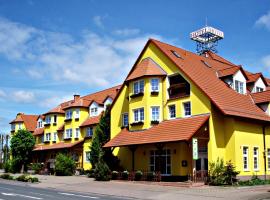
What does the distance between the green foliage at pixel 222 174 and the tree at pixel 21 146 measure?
3273 centimetres

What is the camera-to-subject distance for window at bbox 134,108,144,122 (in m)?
34.7

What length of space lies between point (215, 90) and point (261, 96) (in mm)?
5926

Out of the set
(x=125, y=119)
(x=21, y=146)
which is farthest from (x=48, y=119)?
(x=125, y=119)

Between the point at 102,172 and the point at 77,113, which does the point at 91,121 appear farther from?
the point at 102,172

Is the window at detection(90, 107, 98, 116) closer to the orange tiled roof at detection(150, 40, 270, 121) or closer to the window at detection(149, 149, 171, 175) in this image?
the orange tiled roof at detection(150, 40, 270, 121)

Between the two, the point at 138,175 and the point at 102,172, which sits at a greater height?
the point at 102,172

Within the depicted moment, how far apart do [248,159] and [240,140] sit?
6.64ft

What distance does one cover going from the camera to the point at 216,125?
99.2 feet

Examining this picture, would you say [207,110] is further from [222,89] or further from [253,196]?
[253,196]

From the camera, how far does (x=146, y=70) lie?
34.6 metres

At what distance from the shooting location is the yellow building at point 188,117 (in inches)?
1178

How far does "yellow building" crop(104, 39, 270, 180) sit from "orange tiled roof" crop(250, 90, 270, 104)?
87mm

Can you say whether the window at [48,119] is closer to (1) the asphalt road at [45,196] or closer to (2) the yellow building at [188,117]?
(2) the yellow building at [188,117]

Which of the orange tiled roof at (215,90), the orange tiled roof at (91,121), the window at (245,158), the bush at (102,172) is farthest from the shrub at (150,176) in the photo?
the orange tiled roof at (91,121)
